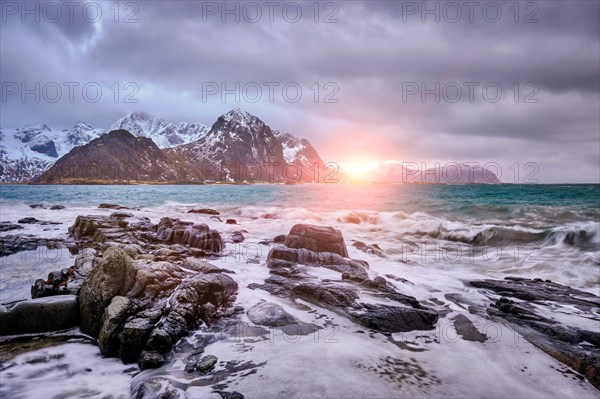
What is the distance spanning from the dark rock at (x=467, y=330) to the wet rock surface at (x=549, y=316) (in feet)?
3.00

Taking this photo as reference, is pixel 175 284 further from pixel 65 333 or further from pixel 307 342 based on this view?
pixel 307 342

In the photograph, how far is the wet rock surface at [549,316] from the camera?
21.2 ft

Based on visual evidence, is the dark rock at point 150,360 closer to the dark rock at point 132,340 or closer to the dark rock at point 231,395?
the dark rock at point 132,340

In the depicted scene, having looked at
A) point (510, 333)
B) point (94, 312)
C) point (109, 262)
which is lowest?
point (510, 333)

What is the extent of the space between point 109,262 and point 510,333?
9.94 meters

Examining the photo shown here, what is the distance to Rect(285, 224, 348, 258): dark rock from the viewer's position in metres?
14.2

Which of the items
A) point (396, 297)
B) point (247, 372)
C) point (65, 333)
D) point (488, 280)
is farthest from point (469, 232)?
point (65, 333)

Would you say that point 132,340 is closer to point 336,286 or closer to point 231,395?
point 231,395

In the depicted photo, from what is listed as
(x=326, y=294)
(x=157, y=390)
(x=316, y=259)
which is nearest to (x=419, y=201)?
(x=316, y=259)

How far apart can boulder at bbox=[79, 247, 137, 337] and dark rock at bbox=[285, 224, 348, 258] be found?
7.56 m

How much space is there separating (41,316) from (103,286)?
1.26 metres

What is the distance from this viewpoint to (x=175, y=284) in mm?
8586

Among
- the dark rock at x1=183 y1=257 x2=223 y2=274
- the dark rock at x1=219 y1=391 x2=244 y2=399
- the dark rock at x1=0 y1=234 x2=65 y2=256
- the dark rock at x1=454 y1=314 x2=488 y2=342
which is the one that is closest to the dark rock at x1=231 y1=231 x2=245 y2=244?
the dark rock at x1=183 y1=257 x2=223 y2=274

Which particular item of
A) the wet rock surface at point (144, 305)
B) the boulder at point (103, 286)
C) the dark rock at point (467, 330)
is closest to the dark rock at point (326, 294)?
the wet rock surface at point (144, 305)
